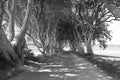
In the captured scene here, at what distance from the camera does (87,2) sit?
56.5ft

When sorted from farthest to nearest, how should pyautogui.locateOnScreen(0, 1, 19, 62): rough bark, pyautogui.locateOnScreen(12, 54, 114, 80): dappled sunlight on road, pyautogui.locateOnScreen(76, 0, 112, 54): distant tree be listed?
pyautogui.locateOnScreen(76, 0, 112, 54): distant tree, pyautogui.locateOnScreen(0, 1, 19, 62): rough bark, pyautogui.locateOnScreen(12, 54, 114, 80): dappled sunlight on road

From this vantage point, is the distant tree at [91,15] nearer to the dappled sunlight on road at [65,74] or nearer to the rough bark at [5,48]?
the dappled sunlight on road at [65,74]

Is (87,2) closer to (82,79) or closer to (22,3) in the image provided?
(22,3)

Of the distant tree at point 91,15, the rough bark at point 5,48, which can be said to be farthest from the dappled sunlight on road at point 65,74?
the distant tree at point 91,15

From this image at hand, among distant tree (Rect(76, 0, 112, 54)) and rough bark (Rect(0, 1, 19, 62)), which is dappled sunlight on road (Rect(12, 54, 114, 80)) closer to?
rough bark (Rect(0, 1, 19, 62))

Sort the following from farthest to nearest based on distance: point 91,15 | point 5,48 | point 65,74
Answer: point 91,15
point 5,48
point 65,74

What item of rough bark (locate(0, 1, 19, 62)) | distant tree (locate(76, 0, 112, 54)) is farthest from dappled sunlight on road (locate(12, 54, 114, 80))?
distant tree (locate(76, 0, 112, 54))

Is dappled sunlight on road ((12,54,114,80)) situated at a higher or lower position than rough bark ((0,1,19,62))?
lower

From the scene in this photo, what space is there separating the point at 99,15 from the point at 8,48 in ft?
48.2

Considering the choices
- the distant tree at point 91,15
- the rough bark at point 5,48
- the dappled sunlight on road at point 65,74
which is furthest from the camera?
the distant tree at point 91,15

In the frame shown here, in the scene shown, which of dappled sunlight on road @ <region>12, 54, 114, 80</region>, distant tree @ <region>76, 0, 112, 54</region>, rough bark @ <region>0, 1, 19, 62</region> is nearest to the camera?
dappled sunlight on road @ <region>12, 54, 114, 80</region>

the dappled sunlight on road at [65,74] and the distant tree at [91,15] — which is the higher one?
the distant tree at [91,15]

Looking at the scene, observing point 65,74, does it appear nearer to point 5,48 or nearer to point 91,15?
point 5,48

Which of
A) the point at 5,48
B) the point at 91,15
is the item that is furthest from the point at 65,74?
the point at 91,15
